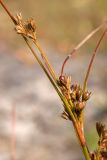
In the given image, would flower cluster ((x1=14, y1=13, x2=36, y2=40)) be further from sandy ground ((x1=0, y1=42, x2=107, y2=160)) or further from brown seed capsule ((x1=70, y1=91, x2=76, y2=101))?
sandy ground ((x1=0, y1=42, x2=107, y2=160))

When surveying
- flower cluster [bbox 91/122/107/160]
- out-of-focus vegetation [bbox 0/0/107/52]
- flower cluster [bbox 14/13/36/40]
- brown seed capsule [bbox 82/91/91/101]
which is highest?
out-of-focus vegetation [bbox 0/0/107/52]

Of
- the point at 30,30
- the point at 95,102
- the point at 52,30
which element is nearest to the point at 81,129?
the point at 30,30

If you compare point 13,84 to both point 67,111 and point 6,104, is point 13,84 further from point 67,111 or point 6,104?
point 67,111

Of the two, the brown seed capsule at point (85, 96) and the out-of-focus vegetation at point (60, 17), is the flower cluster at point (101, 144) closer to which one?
the brown seed capsule at point (85, 96)

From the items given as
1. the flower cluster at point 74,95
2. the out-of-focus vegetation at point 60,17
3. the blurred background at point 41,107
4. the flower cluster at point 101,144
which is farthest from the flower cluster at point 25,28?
the out-of-focus vegetation at point 60,17

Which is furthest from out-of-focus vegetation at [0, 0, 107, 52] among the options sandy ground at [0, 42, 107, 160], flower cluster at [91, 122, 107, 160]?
flower cluster at [91, 122, 107, 160]

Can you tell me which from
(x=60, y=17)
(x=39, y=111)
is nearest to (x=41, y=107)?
(x=39, y=111)

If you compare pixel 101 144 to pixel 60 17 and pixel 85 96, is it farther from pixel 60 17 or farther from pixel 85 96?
pixel 60 17

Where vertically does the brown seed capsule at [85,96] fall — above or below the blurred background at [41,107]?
below
